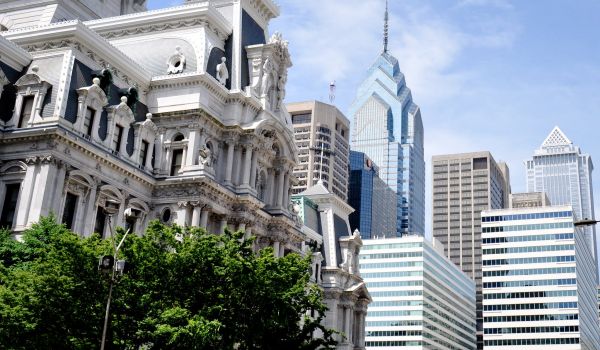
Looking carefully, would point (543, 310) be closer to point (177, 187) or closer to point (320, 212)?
point (320, 212)

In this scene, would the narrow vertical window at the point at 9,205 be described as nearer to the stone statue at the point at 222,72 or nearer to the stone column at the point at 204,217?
the stone column at the point at 204,217

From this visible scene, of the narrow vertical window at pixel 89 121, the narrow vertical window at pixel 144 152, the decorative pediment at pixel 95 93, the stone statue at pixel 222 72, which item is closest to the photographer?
the decorative pediment at pixel 95 93

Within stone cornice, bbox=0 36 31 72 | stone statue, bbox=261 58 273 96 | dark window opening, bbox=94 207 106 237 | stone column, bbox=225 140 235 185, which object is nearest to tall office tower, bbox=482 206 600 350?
stone statue, bbox=261 58 273 96

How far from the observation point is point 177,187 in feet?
203

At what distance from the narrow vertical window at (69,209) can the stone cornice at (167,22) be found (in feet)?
68.3

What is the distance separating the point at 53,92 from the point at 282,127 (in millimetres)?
22449

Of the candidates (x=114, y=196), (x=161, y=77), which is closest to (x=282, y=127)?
(x=161, y=77)

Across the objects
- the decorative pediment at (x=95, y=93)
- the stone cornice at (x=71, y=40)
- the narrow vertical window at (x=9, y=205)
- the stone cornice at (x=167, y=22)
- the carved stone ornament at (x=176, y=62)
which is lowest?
the narrow vertical window at (x=9, y=205)

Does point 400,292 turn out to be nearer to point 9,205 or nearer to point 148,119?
point 148,119

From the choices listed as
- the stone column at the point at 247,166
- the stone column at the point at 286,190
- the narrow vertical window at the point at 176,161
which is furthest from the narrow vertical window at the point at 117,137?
the stone column at the point at 286,190

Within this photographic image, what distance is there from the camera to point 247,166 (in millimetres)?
66250

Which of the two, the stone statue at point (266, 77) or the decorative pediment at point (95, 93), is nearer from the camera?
the decorative pediment at point (95, 93)

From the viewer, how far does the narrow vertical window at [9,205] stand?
52562 mm

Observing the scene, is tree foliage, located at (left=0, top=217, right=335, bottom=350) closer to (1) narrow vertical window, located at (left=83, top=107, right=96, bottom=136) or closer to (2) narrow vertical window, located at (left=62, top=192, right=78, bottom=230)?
(2) narrow vertical window, located at (left=62, top=192, right=78, bottom=230)
